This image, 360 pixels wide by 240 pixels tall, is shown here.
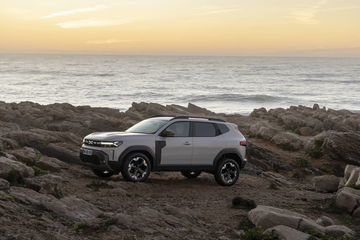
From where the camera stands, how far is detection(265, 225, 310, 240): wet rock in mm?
10383

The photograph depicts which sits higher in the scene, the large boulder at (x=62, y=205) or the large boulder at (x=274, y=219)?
the large boulder at (x=62, y=205)

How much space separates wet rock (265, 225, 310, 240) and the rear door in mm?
5291

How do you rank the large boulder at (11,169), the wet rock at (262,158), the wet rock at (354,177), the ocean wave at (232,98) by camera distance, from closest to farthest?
the large boulder at (11,169), the wet rock at (354,177), the wet rock at (262,158), the ocean wave at (232,98)

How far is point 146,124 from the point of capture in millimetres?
15953

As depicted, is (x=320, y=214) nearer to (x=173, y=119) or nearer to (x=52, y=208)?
(x=173, y=119)

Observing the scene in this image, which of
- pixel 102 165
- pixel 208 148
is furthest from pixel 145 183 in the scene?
pixel 208 148

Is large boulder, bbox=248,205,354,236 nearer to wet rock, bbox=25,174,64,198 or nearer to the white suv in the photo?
the white suv

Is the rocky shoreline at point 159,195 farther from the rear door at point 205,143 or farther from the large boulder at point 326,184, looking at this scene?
the rear door at point 205,143

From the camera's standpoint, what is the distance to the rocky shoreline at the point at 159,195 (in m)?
10.1

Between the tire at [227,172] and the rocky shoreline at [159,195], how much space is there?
0.31 metres

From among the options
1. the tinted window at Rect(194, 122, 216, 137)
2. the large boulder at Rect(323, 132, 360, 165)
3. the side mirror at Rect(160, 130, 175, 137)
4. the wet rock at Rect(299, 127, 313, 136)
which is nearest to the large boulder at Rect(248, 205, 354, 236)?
the side mirror at Rect(160, 130, 175, 137)

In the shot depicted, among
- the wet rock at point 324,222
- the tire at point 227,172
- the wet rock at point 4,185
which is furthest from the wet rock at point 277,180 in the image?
the wet rock at point 4,185

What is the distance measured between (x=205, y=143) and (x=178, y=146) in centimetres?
96

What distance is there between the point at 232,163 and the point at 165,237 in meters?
6.69
